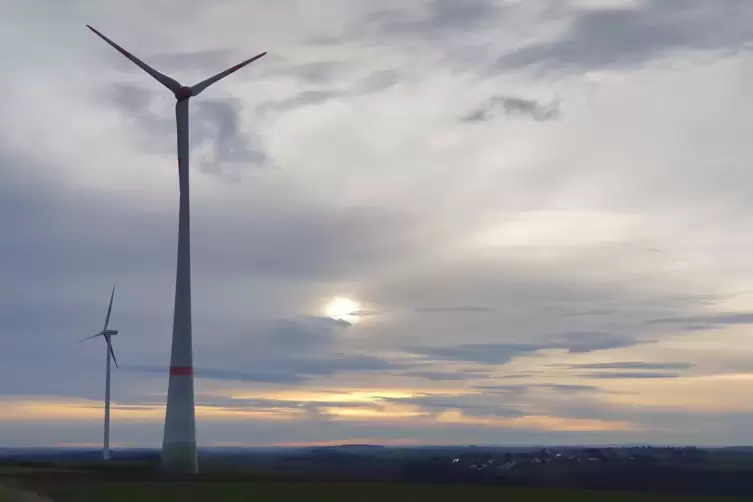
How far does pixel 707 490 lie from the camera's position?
79.1 metres

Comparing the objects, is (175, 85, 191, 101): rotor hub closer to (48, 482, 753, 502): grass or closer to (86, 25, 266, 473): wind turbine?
(86, 25, 266, 473): wind turbine

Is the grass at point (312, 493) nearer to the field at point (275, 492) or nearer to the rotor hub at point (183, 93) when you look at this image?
the field at point (275, 492)

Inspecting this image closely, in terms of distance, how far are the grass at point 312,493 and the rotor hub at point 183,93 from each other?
3337 cm

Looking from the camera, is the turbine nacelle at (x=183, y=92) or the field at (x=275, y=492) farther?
the turbine nacelle at (x=183, y=92)

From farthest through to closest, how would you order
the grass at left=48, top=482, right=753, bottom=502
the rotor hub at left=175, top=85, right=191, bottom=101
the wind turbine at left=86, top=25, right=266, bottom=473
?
the rotor hub at left=175, top=85, right=191, bottom=101, the wind turbine at left=86, top=25, right=266, bottom=473, the grass at left=48, top=482, right=753, bottom=502

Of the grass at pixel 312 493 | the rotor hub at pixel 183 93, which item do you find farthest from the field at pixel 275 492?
the rotor hub at pixel 183 93

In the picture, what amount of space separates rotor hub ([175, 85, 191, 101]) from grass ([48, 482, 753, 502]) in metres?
33.4

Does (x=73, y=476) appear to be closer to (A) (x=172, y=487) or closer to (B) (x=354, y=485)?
(A) (x=172, y=487)

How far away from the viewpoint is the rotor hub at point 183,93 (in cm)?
8231

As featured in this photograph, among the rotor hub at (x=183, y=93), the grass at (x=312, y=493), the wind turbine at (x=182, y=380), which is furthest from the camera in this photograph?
the rotor hub at (x=183, y=93)

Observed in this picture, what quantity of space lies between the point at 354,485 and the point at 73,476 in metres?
28.0

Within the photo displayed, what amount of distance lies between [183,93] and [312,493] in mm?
37719

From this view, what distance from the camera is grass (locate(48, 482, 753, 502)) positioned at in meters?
59.8

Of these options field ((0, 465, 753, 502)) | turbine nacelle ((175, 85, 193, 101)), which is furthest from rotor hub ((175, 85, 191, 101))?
field ((0, 465, 753, 502))
